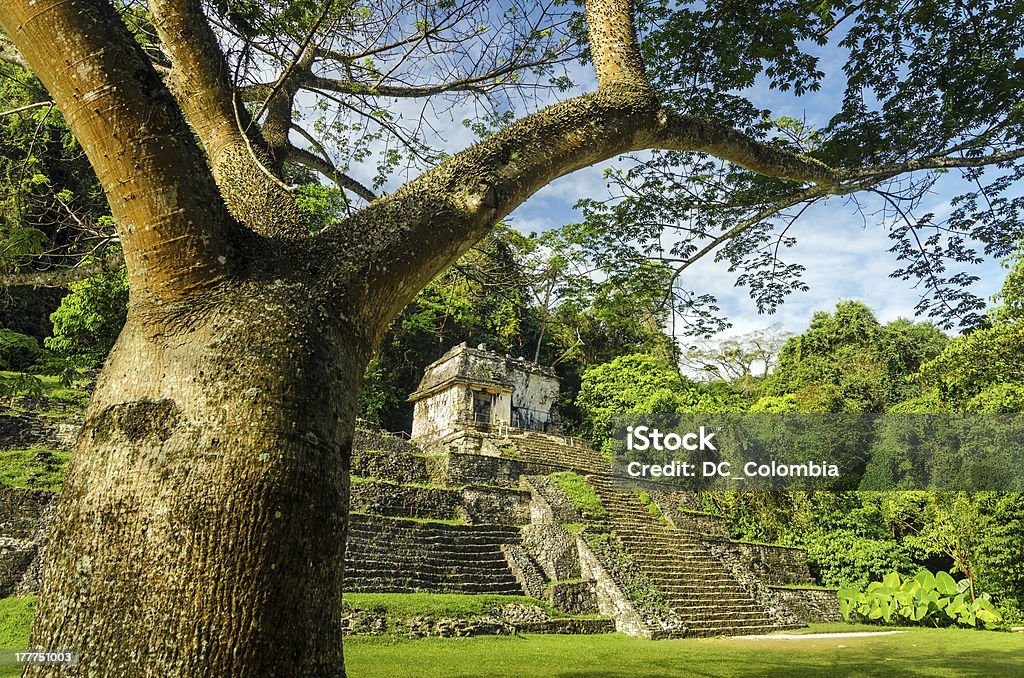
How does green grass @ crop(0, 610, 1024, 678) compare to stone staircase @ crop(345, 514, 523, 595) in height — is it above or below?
below

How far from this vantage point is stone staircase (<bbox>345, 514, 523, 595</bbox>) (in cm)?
1048

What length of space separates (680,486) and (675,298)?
16.7 meters

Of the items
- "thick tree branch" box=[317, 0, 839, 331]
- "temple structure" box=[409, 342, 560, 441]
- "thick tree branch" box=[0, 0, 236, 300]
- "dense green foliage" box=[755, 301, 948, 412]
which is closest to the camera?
"thick tree branch" box=[0, 0, 236, 300]

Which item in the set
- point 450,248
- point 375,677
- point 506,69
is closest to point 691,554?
point 375,677

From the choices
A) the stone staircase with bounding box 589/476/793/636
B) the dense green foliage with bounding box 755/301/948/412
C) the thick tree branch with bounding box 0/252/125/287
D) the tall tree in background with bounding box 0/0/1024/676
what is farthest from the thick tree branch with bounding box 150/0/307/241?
the dense green foliage with bounding box 755/301/948/412

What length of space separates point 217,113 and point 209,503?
1897 mm

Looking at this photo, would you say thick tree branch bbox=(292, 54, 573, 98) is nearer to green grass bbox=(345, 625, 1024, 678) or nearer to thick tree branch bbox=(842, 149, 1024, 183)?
thick tree branch bbox=(842, 149, 1024, 183)

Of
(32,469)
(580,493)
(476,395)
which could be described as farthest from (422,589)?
(476,395)

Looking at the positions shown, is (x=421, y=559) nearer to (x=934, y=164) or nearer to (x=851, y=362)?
(x=934, y=164)

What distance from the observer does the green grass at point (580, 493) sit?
563 inches

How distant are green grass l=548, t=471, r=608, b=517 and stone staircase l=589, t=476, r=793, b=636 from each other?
362mm

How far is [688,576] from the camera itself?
42.1 feet

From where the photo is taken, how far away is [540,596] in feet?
37.0

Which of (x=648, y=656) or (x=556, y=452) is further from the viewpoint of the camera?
(x=556, y=452)
